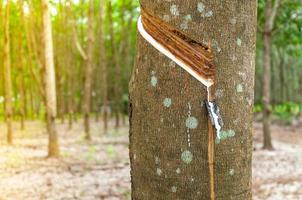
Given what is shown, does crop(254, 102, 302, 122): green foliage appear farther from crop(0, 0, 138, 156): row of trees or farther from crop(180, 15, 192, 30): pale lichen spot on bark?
crop(180, 15, 192, 30): pale lichen spot on bark

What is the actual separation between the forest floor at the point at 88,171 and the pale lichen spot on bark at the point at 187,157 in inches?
227

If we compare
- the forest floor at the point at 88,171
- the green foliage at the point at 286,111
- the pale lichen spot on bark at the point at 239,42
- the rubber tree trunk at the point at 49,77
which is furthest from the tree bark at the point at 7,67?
the green foliage at the point at 286,111

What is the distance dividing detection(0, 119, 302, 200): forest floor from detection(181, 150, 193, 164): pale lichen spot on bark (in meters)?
5.76

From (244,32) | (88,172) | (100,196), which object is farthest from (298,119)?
(244,32)

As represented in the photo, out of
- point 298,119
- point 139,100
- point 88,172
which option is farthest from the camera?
point 298,119

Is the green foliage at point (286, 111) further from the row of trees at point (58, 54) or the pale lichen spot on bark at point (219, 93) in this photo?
the pale lichen spot on bark at point (219, 93)

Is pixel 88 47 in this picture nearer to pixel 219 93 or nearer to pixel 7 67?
pixel 7 67

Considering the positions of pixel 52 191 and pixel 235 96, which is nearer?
pixel 235 96

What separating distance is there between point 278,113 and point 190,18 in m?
26.9

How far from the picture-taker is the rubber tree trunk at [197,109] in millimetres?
2129

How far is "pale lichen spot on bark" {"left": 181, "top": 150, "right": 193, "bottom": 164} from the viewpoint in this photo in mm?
2129

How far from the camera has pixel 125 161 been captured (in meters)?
12.1

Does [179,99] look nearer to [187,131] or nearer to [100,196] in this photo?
[187,131]

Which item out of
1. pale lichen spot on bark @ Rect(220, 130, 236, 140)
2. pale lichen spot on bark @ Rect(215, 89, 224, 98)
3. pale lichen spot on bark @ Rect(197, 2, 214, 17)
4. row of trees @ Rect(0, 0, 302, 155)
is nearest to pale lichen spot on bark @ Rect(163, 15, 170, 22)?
pale lichen spot on bark @ Rect(197, 2, 214, 17)
